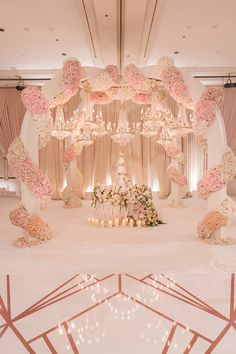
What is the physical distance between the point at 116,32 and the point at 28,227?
13.8 ft

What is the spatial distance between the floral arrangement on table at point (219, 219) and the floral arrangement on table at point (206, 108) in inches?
51.8

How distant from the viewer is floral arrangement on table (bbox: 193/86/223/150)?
14.9 ft

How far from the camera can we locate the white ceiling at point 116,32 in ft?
15.2

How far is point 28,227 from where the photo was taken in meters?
4.54

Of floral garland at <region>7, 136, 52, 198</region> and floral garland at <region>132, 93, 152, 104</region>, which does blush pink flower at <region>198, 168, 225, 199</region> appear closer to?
floral garland at <region>132, 93, 152, 104</region>

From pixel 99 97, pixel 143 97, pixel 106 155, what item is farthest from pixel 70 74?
pixel 106 155

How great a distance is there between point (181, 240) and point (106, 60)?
4799 mm

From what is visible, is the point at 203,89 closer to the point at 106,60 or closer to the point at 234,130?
the point at 106,60

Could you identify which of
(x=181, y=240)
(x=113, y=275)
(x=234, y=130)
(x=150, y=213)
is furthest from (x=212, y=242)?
(x=234, y=130)

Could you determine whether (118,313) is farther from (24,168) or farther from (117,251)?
(24,168)

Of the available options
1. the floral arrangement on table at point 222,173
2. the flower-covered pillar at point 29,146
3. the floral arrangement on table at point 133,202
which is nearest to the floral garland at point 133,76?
the flower-covered pillar at point 29,146

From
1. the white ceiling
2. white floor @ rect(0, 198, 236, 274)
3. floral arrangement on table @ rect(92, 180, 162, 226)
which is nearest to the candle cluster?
floral arrangement on table @ rect(92, 180, 162, 226)

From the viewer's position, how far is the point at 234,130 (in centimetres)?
971

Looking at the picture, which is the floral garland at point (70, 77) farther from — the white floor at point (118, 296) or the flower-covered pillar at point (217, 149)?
the white floor at point (118, 296)
